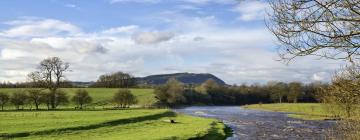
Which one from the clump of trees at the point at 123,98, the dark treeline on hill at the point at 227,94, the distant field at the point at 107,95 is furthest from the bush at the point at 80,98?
the dark treeline on hill at the point at 227,94

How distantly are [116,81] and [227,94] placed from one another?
4721 cm

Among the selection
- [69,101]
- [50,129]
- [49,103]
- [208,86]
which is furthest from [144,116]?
[208,86]

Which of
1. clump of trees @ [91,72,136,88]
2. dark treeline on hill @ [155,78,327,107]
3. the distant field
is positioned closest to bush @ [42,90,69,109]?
the distant field

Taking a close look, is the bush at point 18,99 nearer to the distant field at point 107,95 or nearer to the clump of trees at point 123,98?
the clump of trees at point 123,98

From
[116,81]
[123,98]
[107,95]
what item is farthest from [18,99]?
[116,81]

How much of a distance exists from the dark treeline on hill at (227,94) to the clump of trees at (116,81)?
Result: 2805cm

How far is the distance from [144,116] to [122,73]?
128157mm

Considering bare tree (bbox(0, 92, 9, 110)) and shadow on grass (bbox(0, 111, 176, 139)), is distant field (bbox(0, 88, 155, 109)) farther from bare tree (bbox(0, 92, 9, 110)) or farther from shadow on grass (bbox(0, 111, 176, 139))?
shadow on grass (bbox(0, 111, 176, 139))

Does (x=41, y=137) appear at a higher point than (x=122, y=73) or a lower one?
lower

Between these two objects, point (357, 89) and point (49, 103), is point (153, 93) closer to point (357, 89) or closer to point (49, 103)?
point (49, 103)

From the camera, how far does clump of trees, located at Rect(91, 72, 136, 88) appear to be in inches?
7264

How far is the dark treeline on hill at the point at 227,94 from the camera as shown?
14950 cm

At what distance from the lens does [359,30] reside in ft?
31.7

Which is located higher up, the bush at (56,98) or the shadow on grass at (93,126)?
the bush at (56,98)
